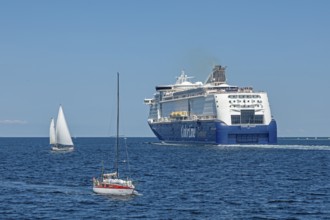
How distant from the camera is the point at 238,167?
87625 millimetres

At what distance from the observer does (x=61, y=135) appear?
433ft

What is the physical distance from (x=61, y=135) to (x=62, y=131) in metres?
1.64

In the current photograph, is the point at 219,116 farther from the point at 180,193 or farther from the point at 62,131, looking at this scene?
the point at 180,193

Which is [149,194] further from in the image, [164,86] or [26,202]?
[164,86]

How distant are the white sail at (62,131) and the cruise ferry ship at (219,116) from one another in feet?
89.9

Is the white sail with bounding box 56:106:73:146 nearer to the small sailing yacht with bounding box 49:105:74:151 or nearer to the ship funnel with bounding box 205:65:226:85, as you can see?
the small sailing yacht with bounding box 49:105:74:151

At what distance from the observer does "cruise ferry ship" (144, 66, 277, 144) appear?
13200 cm

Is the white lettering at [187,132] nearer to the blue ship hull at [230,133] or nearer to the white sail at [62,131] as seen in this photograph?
the blue ship hull at [230,133]

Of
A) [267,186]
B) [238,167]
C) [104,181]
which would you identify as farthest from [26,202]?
[238,167]

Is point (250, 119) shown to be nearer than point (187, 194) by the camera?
No

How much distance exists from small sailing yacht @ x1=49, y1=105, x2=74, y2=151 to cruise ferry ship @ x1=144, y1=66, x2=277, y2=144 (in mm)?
27128

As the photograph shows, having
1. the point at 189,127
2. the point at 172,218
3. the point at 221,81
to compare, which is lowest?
the point at 172,218

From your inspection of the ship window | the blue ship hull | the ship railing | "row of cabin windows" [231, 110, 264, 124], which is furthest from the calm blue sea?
the ship railing

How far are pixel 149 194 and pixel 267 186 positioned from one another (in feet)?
41.2
